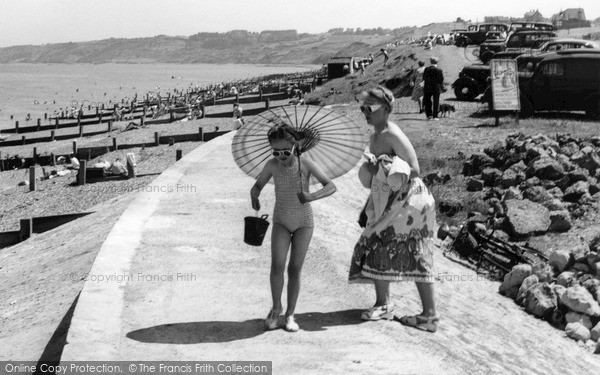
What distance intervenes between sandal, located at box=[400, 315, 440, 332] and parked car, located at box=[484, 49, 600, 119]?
46.8 feet

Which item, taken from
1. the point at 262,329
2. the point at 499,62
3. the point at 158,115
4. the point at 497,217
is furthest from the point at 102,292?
the point at 158,115

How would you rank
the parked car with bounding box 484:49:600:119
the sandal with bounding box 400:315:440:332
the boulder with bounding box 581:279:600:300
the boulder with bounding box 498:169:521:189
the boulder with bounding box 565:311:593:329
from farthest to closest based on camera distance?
the parked car with bounding box 484:49:600:119 → the boulder with bounding box 498:169:521:189 → the boulder with bounding box 581:279:600:300 → the boulder with bounding box 565:311:593:329 → the sandal with bounding box 400:315:440:332

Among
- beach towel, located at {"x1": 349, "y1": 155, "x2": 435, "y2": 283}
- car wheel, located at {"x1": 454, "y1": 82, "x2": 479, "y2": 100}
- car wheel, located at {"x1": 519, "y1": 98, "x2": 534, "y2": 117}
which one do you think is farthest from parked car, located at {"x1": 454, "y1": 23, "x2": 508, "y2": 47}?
beach towel, located at {"x1": 349, "y1": 155, "x2": 435, "y2": 283}

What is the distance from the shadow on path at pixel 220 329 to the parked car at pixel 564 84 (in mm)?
14425

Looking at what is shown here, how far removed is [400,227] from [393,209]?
137 mm

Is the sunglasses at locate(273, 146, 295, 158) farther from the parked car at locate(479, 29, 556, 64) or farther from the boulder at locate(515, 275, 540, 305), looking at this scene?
the parked car at locate(479, 29, 556, 64)

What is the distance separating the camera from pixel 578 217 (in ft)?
44.1

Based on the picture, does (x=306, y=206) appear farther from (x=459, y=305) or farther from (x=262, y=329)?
(x=459, y=305)

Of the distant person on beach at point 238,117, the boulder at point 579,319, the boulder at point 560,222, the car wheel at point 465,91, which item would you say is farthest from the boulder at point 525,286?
the car wheel at point 465,91

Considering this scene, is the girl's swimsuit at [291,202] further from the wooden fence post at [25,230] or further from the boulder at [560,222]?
the wooden fence post at [25,230]

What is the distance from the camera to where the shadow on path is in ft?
20.7

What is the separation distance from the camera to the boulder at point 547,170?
581 inches

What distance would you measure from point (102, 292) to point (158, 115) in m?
49.1

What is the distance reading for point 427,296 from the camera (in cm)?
665
